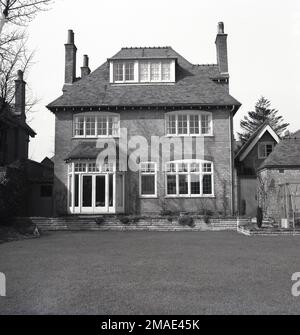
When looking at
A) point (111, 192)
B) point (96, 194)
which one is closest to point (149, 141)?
point (111, 192)

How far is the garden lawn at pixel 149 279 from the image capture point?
6.50 m

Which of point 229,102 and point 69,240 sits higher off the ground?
point 229,102

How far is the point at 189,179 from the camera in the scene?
2591cm

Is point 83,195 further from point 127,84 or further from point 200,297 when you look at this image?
point 200,297

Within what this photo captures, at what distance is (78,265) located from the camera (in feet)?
34.7

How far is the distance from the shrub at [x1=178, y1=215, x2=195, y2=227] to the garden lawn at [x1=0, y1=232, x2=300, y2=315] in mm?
7690

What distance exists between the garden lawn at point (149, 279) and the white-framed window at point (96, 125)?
509 inches

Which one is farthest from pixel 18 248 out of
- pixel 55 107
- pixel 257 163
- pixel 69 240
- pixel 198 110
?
pixel 257 163

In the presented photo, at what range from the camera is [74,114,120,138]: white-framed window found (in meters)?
26.7

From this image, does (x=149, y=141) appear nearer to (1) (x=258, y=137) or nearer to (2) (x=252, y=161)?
(2) (x=252, y=161)

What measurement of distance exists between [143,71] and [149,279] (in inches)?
849

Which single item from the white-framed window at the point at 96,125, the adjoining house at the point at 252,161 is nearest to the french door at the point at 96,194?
the white-framed window at the point at 96,125

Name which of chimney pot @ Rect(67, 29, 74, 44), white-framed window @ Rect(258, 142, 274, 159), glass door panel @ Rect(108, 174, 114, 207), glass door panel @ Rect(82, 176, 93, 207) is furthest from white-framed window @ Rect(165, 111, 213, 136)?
chimney pot @ Rect(67, 29, 74, 44)
